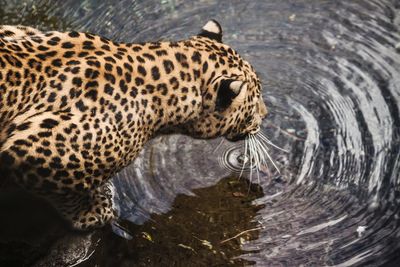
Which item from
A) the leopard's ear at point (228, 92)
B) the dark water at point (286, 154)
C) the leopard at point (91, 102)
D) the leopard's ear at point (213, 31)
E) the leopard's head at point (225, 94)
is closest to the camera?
the leopard at point (91, 102)

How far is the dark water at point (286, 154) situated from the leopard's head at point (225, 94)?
31.1 inches

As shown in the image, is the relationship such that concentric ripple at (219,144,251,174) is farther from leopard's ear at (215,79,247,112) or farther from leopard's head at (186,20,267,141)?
leopard's ear at (215,79,247,112)

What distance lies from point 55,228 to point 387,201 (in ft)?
14.2

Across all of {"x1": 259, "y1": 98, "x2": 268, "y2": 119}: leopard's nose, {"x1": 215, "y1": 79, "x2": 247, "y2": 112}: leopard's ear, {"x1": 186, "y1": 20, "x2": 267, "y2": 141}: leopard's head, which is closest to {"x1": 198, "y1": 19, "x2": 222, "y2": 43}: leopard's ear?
{"x1": 186, "y1": 20, "x2": 267, "y2": 141}: leopard's head

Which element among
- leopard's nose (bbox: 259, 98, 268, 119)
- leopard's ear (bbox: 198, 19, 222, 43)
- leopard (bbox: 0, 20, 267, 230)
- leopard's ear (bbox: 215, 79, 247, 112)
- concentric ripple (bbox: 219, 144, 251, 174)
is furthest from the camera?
concentric ripple (bbox: 219, 144, 251, 174)

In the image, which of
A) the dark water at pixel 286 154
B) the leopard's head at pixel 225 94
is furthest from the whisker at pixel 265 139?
the leopard's head at pixel 225 94

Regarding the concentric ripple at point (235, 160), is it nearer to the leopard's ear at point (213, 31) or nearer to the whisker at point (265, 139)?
the whisker at point (265, 139)

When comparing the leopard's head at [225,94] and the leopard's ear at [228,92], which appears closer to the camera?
the leopard's ear at [228,92]

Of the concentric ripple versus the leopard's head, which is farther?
the concentric ripple

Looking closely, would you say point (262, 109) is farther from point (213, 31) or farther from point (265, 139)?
point (213, 31)

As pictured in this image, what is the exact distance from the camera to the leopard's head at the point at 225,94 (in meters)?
8.85

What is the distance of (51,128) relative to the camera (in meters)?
7.97

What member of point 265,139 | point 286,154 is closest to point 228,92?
point 265,139

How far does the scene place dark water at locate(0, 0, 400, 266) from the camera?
29.6ft
